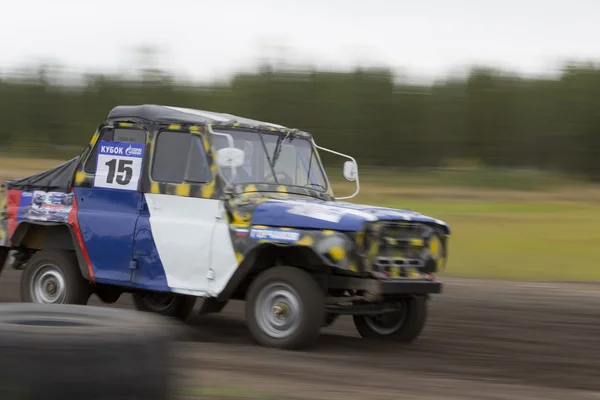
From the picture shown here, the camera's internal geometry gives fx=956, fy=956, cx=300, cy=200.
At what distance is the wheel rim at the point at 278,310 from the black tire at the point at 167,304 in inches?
74.9

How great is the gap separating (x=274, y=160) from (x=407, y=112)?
40.4m

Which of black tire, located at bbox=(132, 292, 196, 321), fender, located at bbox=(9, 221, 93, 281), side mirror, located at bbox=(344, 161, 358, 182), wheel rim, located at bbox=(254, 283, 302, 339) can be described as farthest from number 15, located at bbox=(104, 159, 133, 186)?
side mirror, located at bbox=(344, 161, 358, 182)

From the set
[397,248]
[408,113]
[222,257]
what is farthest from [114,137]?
[408,113]

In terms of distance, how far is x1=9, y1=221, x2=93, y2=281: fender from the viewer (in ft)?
33.7

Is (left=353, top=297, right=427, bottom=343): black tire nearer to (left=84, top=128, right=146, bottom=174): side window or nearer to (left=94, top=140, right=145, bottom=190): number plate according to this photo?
(left=94, top=140, right=145, bottom=190): number plate

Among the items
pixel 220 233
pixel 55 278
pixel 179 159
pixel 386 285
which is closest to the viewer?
pixel 386 285

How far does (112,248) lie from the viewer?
32.0 ft

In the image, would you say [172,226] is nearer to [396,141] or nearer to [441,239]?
[441,239]

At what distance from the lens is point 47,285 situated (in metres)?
10.5

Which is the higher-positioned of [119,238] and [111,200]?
[111,200]

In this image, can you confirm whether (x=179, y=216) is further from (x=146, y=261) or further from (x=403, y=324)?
(x=403, y=324)

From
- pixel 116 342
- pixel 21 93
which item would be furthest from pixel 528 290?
pixel 21 93

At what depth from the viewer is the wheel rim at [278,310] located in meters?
8.67

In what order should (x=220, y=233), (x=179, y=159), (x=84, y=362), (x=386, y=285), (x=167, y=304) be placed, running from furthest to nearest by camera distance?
(x=167, y=304) < (x=179, y=159) < (x=220, y=233) < (x=386, y=285) < (x=84, y=362)
